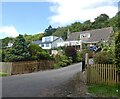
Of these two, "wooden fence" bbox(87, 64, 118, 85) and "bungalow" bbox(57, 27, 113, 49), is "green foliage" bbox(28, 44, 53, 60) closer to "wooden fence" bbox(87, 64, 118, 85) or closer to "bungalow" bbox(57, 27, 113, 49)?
"wooden fence" bbox(87, 64, 118, 85)

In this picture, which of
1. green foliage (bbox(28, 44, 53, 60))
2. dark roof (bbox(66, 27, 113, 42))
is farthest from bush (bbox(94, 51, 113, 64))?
dark roof (bbox(66, 27, 113, 42))

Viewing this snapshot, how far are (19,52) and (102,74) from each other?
13.4 metres

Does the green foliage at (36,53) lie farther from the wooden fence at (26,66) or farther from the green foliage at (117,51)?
the green foliage at (117,51)

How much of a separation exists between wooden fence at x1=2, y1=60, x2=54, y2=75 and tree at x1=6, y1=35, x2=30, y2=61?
119cm

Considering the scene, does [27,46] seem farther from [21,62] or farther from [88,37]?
[88,37]

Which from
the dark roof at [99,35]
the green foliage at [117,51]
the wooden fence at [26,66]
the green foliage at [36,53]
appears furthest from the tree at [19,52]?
the dark roof at [99,35]

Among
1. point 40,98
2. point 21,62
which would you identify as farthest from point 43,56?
point 40,98

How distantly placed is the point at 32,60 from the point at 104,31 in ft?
107

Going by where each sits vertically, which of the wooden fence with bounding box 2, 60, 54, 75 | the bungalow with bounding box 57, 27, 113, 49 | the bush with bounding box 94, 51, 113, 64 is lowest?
the wooden fence with bounding box 2, 60, 54, 75

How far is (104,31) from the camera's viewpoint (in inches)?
2203

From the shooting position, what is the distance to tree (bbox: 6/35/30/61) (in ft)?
83.1

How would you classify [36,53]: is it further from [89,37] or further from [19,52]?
[89,37]

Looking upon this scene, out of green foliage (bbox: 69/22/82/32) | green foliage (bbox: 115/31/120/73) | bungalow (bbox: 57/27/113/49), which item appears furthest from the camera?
green foliage (bbox: 69/22/82/32)

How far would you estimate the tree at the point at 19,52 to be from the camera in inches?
998
